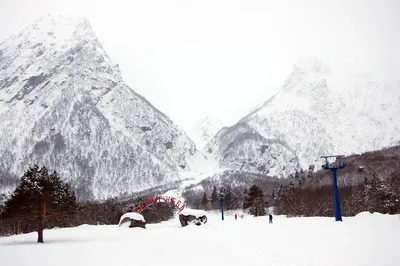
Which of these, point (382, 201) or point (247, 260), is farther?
point (382, 201)

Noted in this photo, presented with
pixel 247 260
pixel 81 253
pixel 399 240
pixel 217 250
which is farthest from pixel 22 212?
pixel 399 240

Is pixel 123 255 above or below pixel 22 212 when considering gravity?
below

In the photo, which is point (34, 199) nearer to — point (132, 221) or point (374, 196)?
point (132, 221)

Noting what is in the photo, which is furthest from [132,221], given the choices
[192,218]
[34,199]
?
[34,199]

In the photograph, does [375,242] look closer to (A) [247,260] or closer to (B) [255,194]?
(A) [247,260]

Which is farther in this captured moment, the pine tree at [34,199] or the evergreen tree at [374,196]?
the evergreen tree at [374,196]

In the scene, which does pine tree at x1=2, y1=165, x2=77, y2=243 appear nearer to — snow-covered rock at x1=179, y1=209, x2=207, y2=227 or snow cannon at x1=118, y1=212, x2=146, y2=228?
snow cannon at x1=118, y1=212, x2=146, y2=228

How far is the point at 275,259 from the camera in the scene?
16594 millimetres

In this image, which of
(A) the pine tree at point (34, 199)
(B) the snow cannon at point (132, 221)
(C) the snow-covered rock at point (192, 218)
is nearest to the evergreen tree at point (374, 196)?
(C) the snow-covered rock at point (192, 218)

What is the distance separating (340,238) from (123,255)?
13050mm

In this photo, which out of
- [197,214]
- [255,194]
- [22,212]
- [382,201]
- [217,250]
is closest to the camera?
[217,250]

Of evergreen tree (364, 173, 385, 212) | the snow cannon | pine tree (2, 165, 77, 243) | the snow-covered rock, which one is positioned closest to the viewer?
pine tree (2, 165, 77, 243)

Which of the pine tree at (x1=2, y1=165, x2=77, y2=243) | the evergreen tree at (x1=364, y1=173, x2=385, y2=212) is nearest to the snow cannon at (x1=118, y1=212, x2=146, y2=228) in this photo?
the pine tree at (x1=2, y1=165, x2=77, y2=243)

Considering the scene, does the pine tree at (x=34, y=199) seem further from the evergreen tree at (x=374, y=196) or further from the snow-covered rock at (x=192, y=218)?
the evergreen tree at (x=374, y=196)
